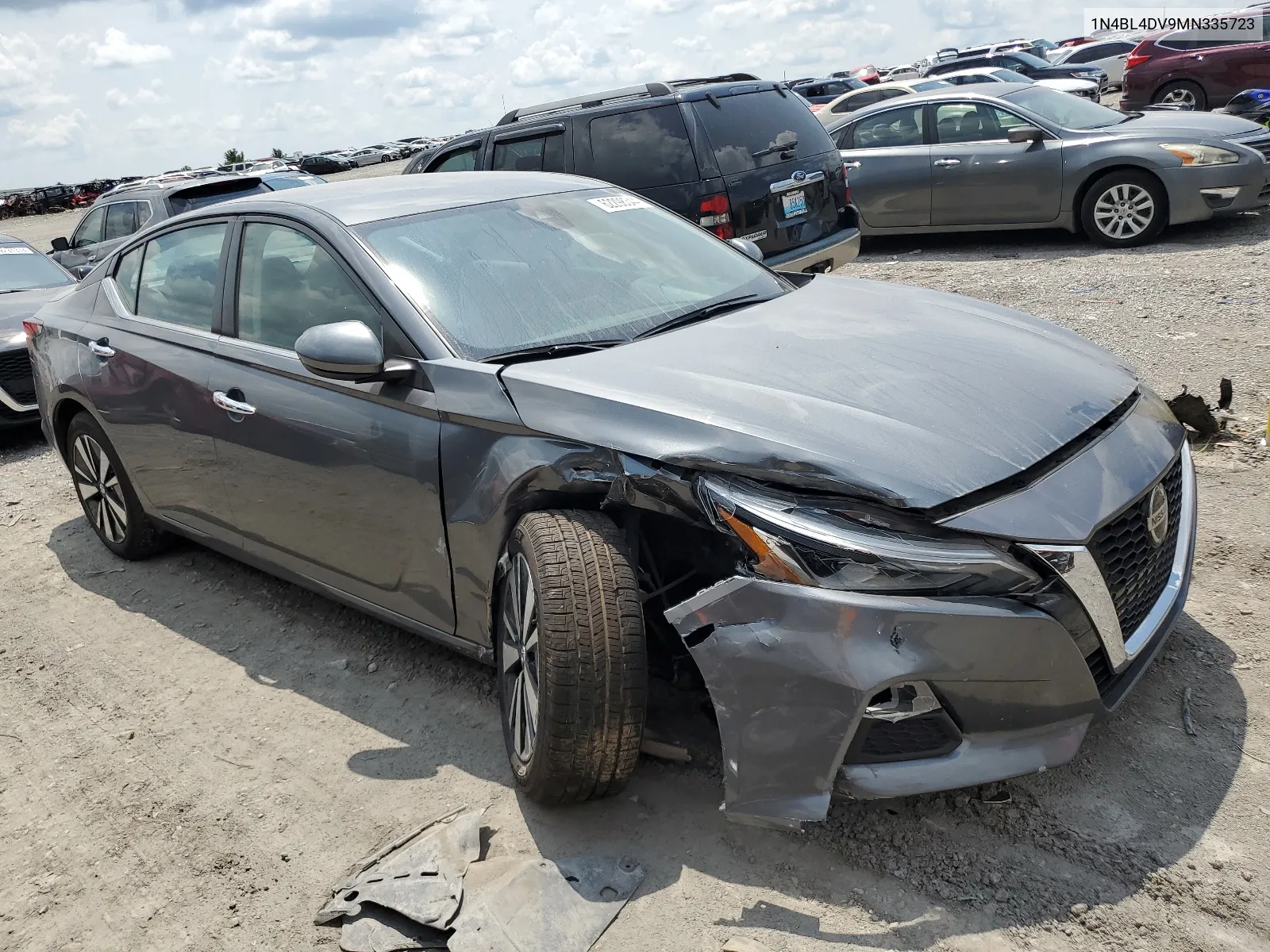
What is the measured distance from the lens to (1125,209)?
9.73 meters

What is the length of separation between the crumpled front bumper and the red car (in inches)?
667

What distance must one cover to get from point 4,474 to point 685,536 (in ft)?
20.5

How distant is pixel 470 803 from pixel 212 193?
30.2 ft

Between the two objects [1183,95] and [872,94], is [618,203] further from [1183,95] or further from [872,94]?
[1183,95]

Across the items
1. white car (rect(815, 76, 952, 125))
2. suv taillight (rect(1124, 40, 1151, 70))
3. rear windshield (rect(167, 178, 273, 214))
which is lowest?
suv taillight (rect(1124, 40, 1151, 70))

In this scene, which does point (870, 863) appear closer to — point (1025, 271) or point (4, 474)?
point (4, 474)

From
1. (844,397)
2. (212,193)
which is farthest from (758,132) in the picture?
(212,193)

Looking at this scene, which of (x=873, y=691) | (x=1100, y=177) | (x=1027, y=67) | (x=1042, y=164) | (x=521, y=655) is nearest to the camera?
(x=873, y=691)

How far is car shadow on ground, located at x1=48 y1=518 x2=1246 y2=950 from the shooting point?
2605 mm

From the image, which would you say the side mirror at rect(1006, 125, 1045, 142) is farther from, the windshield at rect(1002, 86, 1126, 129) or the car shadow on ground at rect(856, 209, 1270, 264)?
the car shadow on ground at rect(856, 209, 1270, 264)

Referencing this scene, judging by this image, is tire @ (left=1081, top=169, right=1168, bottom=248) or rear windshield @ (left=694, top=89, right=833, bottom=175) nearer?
rear windshield @ (left=694, top=89, right=833, bottom=175)

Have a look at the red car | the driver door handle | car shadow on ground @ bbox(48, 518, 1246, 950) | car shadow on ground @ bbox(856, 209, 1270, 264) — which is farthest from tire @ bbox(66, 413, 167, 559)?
the red car

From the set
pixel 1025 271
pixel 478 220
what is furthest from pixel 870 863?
pixel 1025 271

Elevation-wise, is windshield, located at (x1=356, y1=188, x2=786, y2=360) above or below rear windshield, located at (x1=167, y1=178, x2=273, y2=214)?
below
